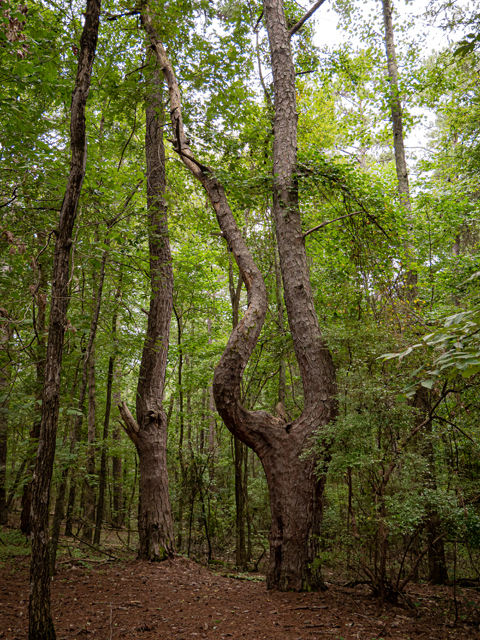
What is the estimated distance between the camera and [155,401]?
757 centimetres

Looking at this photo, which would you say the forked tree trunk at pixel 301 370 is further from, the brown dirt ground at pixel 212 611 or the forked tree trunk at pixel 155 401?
the forked tree trunk at pixel 155 401

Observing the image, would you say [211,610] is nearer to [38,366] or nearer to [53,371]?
[53,371]

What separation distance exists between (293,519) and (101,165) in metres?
5.95

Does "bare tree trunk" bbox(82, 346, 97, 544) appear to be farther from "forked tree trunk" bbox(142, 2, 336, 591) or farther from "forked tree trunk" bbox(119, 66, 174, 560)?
"forked tree trunk" bbox(142, 2, 336, 591)

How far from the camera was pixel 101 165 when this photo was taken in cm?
610

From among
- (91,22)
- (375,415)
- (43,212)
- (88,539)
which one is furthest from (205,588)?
(91,22)

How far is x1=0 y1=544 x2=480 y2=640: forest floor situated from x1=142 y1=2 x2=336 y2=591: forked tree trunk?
1.99 feet

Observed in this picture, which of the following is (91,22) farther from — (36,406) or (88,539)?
(88,539)

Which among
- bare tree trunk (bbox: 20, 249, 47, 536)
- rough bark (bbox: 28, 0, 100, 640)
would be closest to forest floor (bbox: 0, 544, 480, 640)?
rough bark (bbox: 28, 0, 100, 640)

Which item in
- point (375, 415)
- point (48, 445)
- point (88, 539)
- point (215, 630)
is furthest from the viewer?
point (88, 539)

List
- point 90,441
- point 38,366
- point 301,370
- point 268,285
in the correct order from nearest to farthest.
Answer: point 301,370 → point 90,441 → point 38,366 → point 268,285

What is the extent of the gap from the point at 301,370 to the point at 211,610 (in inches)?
132

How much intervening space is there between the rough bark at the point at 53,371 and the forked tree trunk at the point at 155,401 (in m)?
2.68

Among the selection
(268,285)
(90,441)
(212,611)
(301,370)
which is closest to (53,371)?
(212,611)
